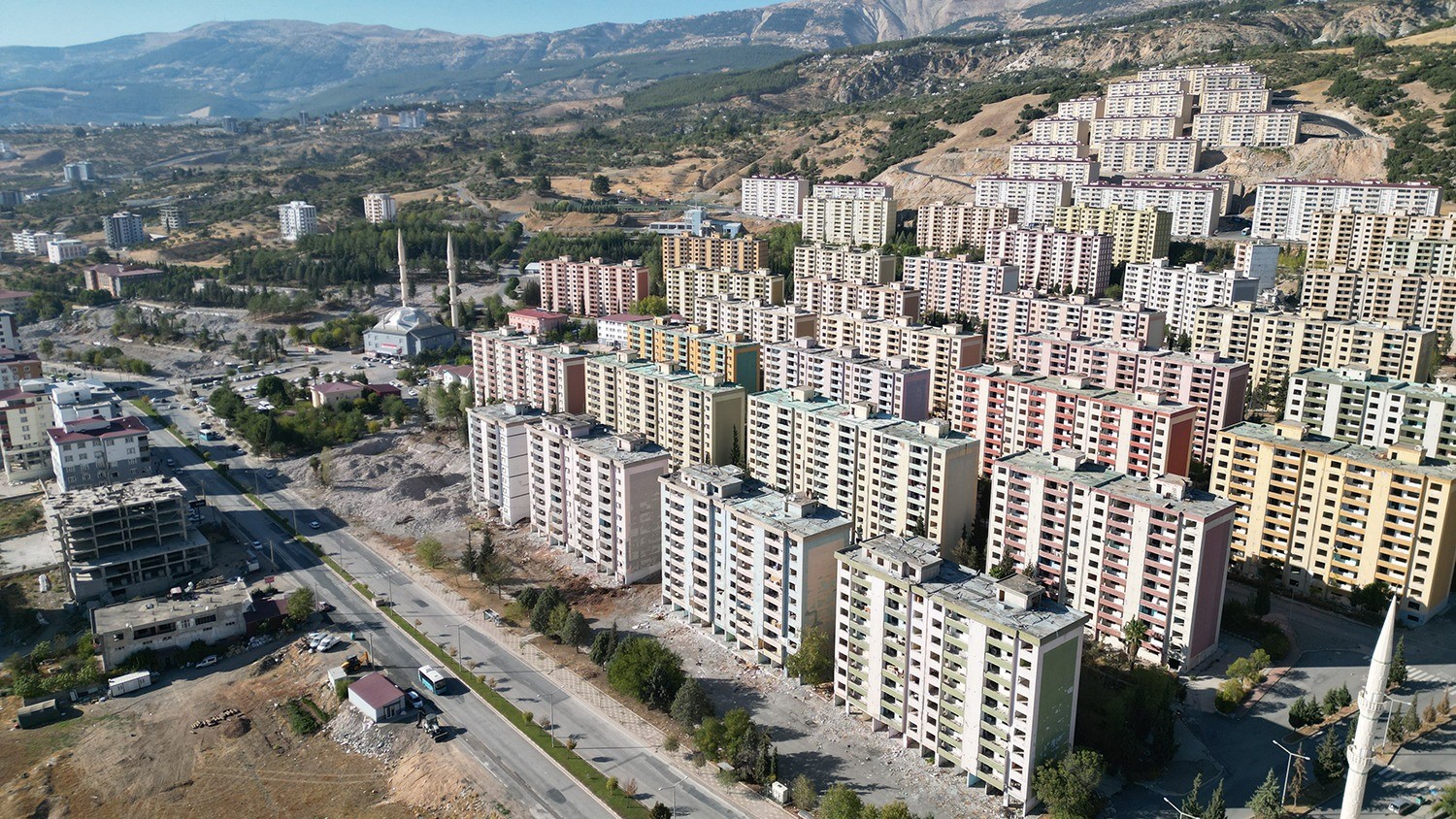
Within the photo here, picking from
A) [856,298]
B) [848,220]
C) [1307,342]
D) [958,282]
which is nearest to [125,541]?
[856,298]

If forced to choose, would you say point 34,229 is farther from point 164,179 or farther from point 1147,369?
point 1147,369

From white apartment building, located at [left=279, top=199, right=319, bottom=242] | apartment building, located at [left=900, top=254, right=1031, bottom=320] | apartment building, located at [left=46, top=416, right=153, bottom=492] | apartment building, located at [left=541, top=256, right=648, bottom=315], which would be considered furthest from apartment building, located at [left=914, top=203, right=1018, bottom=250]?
white apartment building, located at [left=279, top=199, right=319, bottom=242]

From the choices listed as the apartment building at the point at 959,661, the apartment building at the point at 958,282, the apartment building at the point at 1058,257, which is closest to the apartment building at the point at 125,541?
the apartment building at the point at 959,661

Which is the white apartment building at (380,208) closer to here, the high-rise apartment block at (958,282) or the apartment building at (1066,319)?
the high-rise apartment block at (958,282)

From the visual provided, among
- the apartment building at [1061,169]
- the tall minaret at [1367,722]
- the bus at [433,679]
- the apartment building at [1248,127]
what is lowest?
the bus at [433,679]

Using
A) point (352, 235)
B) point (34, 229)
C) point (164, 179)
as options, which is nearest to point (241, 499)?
point (352, 235)

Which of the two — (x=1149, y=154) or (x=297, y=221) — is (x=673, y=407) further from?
(x=297, y=221)

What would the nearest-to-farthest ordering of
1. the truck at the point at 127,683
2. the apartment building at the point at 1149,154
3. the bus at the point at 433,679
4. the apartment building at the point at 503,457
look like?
the bus at the point at 433,679 → the truck at the point at 127,683 → the apartment building at the point at 503,457 → the apartment building at the point at 1149,154
